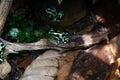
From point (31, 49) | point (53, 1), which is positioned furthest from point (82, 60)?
point (53, 1)

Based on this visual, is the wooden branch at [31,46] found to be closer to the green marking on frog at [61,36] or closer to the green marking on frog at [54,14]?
the green marking on frog at [61,36]

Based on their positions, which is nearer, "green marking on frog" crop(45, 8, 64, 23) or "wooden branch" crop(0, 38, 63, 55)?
"wooden branch" crop(0, 38, 63, 55)

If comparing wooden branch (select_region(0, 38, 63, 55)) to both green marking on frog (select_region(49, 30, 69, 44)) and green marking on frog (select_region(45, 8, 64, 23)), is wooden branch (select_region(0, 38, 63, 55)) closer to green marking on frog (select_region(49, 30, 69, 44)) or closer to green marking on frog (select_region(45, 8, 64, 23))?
green marking on frog (select_region(49, 30, 69, 44))

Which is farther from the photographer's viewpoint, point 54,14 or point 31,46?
point 54,14

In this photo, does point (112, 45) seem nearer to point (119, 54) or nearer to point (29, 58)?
point (119, 54)

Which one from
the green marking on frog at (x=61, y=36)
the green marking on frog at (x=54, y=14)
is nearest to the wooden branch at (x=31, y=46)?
the green marking on frog at (x=61, y=36)

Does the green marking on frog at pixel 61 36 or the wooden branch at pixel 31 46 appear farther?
the green marking on frog at pixel 61 36

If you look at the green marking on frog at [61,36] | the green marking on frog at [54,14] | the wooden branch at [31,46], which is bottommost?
the green marking on frog at [61,36]

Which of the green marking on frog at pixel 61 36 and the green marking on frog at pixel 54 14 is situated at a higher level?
the green marking on frog at pixel 54 14

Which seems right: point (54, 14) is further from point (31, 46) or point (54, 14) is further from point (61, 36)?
point (31, 46)

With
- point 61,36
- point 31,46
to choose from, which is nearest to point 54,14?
point 61,36

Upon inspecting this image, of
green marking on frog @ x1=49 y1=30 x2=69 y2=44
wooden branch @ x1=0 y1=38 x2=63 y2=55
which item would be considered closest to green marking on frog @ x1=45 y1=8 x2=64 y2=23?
green marking on frog @ x1=49 y1=30 x2=69 y2=44

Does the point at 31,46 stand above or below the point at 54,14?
below
